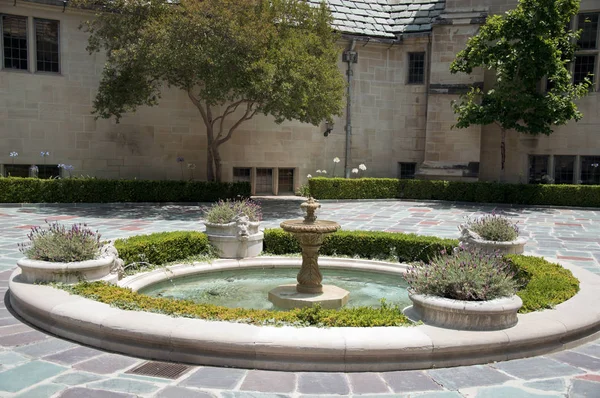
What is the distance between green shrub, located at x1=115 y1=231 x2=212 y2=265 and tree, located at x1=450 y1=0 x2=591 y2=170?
1448 cm

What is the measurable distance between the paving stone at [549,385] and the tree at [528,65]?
17150 millimetres

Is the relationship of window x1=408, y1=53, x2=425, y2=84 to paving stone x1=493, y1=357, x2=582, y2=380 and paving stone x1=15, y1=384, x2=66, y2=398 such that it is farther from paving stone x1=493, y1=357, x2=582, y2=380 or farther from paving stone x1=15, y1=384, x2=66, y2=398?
paving stone x1=15, y1=384, x2=66, y2=398

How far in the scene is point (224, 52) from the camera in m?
15.5

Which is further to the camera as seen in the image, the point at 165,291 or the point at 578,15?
the point at 578,15

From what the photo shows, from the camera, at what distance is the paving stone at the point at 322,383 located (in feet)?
14.6

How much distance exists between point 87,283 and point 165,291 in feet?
5.89

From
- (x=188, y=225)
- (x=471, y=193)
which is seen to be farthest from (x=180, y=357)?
(x=471, y=193)

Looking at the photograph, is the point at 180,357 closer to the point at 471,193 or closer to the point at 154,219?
the point at 154,219

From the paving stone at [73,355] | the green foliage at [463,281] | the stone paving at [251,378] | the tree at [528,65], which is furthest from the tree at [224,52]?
the paving stone at [73,355]

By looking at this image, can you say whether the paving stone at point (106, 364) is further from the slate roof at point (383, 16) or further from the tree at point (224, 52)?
the slate roof at point (383, 16)

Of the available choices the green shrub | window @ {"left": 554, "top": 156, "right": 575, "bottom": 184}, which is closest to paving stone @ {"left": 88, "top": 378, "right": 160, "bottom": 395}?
the green shrub

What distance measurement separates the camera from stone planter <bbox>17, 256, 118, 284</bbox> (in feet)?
22.4

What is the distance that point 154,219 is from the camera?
49.8 ft

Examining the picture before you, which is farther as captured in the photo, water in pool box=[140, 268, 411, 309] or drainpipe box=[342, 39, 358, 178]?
drainpipe box=[342, 39, 358, 178]
